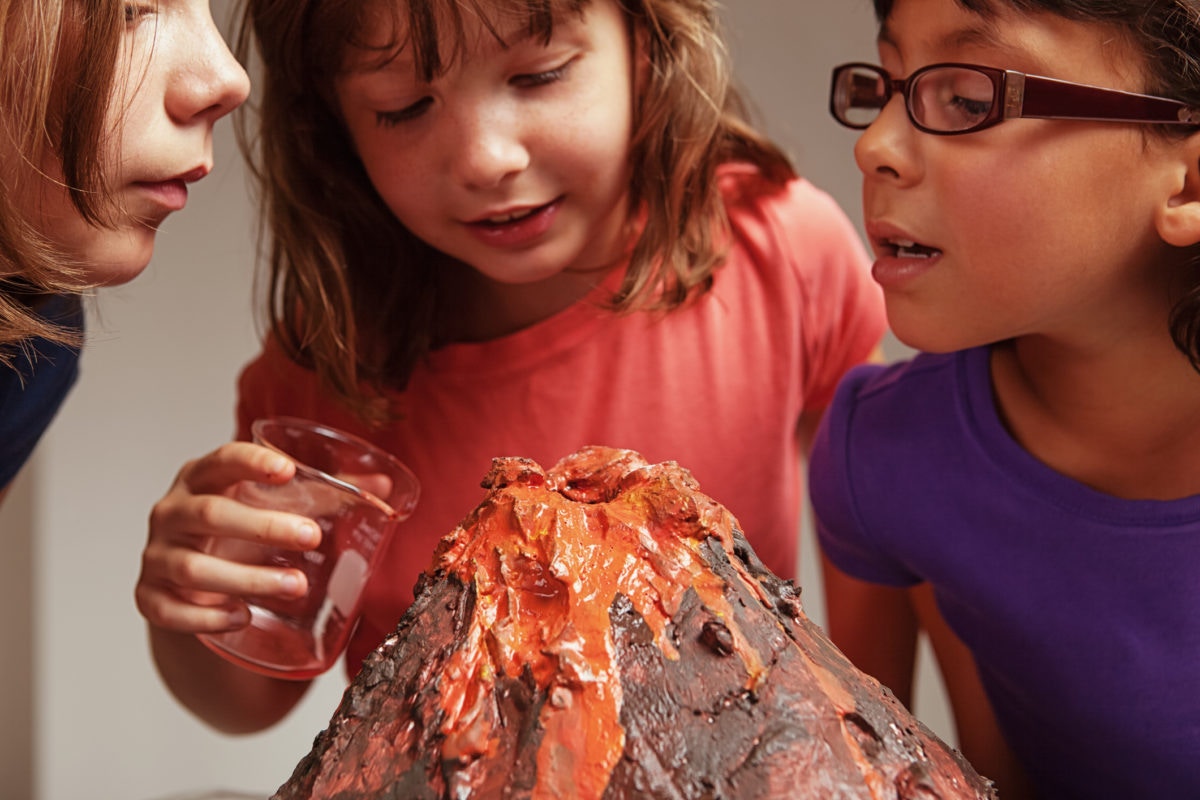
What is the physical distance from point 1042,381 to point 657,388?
35 cm

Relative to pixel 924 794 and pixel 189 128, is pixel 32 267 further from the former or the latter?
pixel 924 794

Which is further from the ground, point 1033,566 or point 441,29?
Result: point 441,29

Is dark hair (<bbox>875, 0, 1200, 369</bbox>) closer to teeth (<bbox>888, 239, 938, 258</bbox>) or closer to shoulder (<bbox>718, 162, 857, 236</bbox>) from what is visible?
teeth (<bbox>888, 239, 938, 258</bbox>)

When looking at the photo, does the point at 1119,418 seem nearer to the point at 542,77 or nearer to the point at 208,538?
the point at 542,77

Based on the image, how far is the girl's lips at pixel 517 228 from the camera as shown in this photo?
888 millimetres

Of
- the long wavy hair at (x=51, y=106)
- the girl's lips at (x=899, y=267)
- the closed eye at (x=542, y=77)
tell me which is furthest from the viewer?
the closed eye at (x=542, y=77)

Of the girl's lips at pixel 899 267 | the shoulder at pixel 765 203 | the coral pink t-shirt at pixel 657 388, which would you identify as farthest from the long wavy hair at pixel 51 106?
the shoulder at pixel 765 203

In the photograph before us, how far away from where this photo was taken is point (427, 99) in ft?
2.70

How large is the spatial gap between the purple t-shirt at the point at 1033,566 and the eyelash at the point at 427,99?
0.34 metres

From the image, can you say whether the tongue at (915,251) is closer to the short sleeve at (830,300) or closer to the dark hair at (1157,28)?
the dark hair at (1157,28)

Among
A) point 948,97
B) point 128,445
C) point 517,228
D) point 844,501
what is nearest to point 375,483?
point 517,228

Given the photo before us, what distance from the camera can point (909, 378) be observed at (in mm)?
871

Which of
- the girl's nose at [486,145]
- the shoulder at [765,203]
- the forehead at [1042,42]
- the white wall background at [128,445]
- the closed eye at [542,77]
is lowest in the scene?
the white wall background at [128,445]

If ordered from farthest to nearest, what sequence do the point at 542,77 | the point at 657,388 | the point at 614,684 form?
the point at 657,388 < the point at 542,77 < the point at 614,684
